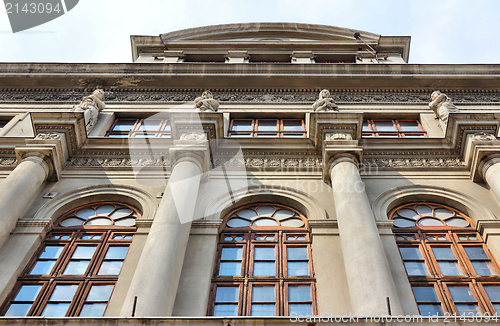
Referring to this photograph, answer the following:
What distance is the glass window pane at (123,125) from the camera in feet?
52.6

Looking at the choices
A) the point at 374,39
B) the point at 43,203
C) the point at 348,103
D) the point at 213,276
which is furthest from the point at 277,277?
the point at 374,39

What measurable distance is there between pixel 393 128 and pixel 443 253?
5.95 meters

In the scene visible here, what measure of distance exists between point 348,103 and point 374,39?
7.37 meters

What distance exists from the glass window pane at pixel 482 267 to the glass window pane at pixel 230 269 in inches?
194

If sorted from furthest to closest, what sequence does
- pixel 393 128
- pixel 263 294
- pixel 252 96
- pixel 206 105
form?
pixel 252 96, pixel 393 128, pixel 206 105, pixel 263 294

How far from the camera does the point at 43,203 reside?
476 inches

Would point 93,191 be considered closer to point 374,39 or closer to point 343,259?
point 343,259

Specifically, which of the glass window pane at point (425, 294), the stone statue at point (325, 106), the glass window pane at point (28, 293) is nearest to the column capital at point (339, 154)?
the stone statue at point (325, 106)

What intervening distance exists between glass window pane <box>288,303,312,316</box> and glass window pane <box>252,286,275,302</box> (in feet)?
1.28

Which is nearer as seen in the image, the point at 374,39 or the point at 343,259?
the point at 343,259

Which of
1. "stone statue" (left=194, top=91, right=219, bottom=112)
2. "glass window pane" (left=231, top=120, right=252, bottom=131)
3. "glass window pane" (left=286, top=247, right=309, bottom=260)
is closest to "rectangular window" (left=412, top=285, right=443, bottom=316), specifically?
"glass window pane" (left=286, top=247, right=309, bottom=260)

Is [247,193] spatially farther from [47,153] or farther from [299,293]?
[47,153]

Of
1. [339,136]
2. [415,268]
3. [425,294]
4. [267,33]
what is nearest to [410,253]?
[415,268]

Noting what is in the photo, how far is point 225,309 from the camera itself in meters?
9.44
